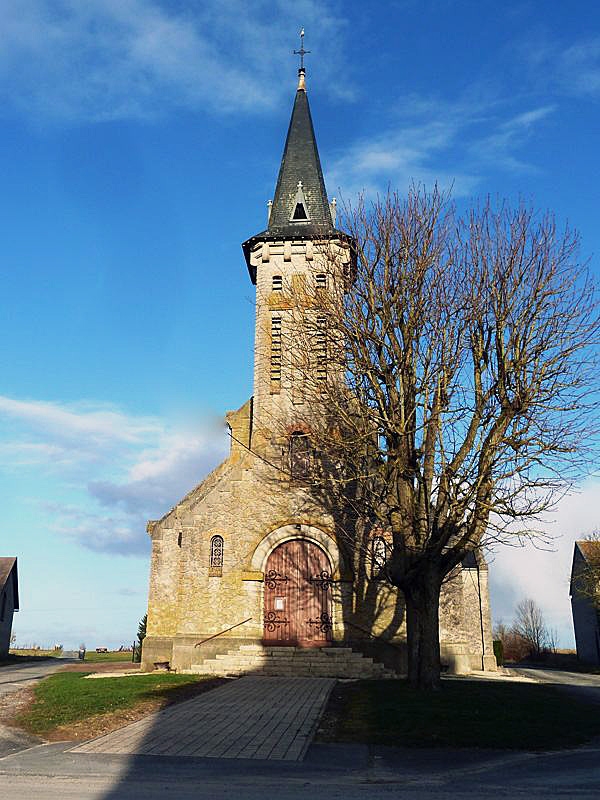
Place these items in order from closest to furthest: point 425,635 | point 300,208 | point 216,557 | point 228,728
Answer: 1. point 228,728
2. point 425,635
3. point 216,557
4. point 300,208

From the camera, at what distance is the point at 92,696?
544 inches

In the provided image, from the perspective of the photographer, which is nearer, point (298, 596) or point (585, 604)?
point (298, 596)

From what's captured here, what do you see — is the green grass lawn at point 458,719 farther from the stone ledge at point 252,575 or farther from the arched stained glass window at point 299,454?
the arched stained glass window at point 299,454

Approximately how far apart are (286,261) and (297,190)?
10.8 feet

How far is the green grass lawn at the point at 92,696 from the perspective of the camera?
1154 cm

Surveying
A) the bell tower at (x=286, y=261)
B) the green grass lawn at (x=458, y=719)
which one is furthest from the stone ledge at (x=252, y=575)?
the green grass lawn at (x=458, y=719)

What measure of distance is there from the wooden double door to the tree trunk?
19.7 feet

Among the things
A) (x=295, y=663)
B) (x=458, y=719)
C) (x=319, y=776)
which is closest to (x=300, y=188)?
(x=295, y=663)

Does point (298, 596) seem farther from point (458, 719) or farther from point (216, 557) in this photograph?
point (458, 719)

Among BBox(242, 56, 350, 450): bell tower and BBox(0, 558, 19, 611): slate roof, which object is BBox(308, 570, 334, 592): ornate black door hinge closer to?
BBox(242, 56, 350, 450): bell tower

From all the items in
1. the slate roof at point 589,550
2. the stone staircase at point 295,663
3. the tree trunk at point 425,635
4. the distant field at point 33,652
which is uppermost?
the slate roof at point 589,550

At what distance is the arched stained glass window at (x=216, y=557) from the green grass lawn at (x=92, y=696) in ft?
10.9

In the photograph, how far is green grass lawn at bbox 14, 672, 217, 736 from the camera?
11.5 m

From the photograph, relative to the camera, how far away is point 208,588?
20891 mm
